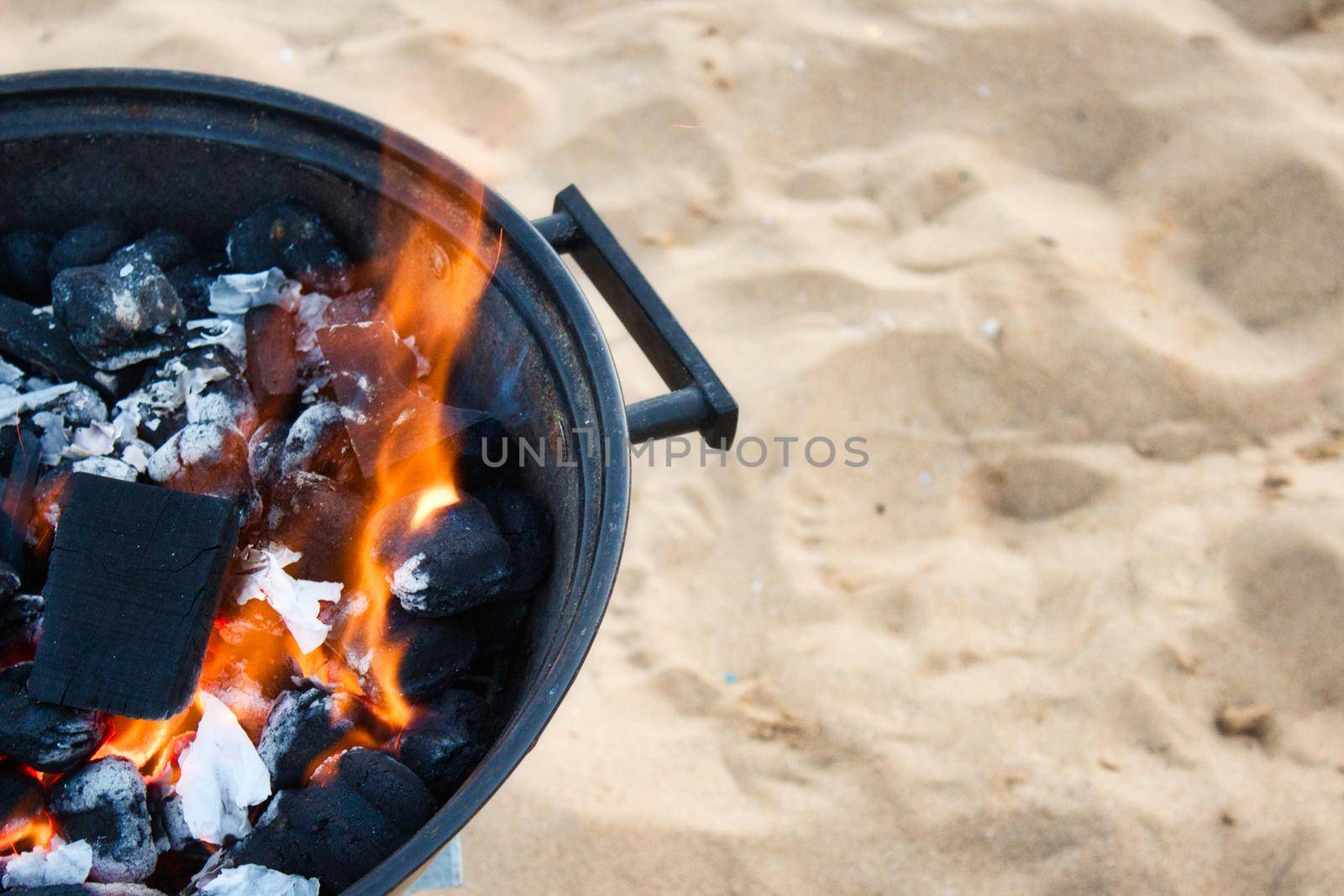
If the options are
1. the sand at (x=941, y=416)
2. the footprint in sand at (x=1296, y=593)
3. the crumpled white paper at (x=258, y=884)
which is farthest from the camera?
the footprint in sand at (x=1296, y=593)

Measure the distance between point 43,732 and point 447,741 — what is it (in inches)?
19.9

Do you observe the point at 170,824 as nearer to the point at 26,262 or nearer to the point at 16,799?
the point at 16,799

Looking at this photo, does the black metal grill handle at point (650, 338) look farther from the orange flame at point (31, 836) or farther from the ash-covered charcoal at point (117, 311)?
the orange flame at point (31, 836)

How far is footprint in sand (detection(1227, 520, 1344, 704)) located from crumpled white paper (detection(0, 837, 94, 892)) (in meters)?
2.26

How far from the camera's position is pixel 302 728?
1.34 metres

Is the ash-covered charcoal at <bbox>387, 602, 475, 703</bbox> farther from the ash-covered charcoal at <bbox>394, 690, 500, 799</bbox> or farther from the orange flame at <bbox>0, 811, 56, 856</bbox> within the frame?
the orange flame at <bbox>0, 811, 56, 856</bbox>

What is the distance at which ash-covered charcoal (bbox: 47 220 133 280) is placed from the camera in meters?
1.70

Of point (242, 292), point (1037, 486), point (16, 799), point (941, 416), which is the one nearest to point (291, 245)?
point (242, 292)

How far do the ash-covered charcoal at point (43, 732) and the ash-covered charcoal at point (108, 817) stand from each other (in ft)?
0.09

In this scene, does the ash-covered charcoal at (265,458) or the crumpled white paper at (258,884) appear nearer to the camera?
the crumpled white paper at (258,884)

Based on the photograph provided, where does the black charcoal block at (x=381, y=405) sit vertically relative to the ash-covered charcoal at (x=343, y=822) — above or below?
above

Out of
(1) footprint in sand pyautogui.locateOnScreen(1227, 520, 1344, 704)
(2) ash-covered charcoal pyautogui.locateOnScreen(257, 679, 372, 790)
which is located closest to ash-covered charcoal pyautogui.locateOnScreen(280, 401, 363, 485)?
(2) ash-covered charcoal pyautogui.locateOnScreen(257, 679, 372, 790)

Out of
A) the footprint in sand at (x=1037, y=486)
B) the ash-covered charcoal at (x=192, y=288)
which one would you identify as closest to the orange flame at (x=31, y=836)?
the ash-covered charcoal at (x=192, y=288)

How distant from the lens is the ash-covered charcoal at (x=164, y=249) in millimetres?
1697
